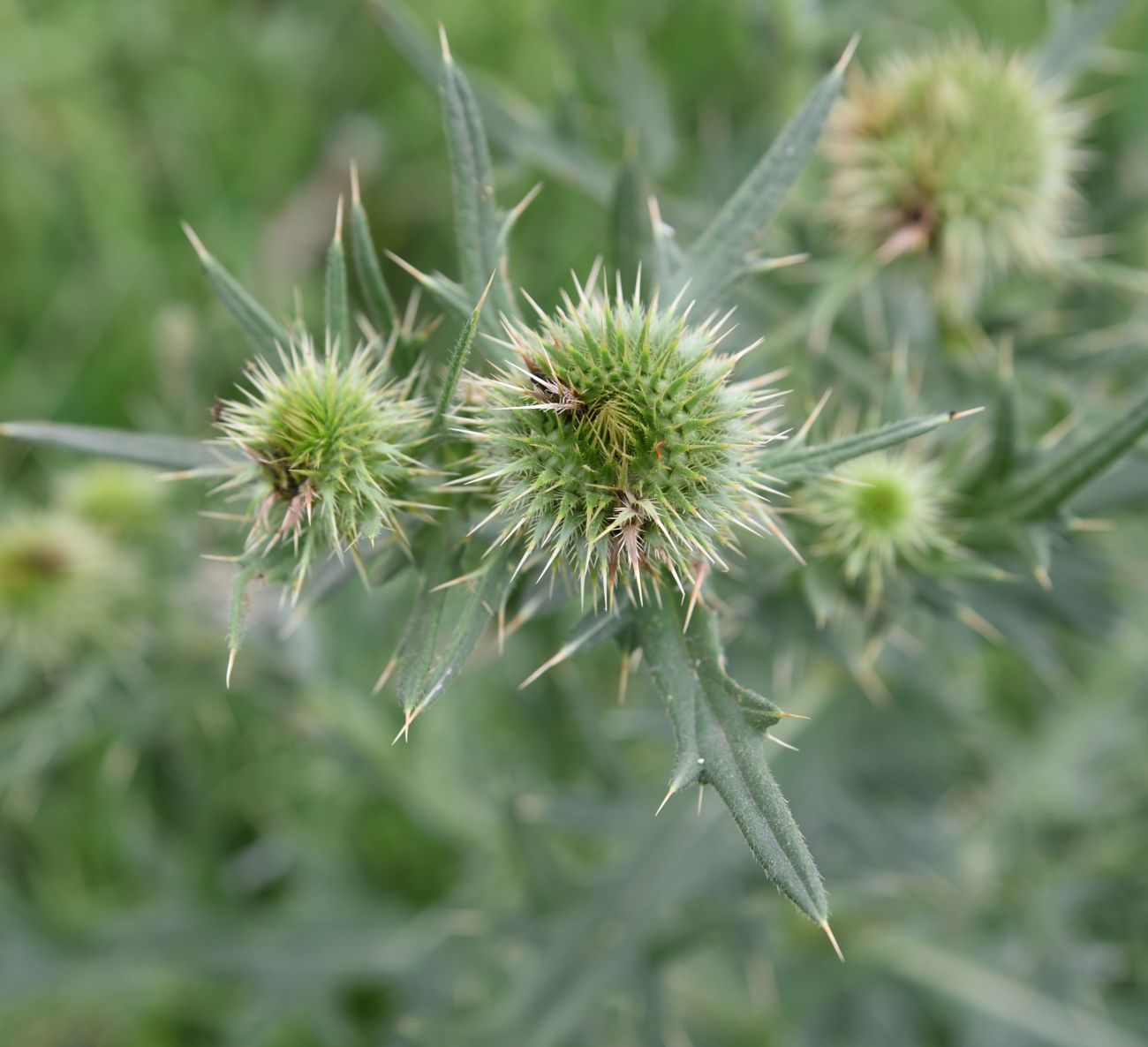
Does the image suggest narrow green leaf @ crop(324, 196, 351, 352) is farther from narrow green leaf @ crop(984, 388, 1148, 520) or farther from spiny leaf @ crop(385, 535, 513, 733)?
narrow green leaf @ crop(984, 388, 1148, 520)

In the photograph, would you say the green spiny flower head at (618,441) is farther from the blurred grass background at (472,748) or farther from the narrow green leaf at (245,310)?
the blurred grass background at (472,748)

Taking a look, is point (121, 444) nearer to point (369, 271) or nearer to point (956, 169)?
point (369, 271)

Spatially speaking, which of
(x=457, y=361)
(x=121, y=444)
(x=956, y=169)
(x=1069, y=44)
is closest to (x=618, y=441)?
(x=457, y=361)

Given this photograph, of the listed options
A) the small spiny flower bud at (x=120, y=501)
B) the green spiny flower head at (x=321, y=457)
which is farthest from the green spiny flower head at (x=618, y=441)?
the small spiny flower bud at (x=120, y=501)

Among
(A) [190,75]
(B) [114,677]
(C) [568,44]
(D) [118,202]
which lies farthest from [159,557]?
(A) [190,75]

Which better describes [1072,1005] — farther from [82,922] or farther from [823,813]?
[82,922]

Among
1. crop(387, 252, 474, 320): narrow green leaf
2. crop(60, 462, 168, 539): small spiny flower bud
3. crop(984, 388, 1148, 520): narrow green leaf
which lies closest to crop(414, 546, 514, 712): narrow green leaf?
A: crop(387, 252, 474, 320): narrow green leaf

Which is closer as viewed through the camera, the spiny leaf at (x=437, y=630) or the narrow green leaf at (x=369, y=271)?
the spiny leaf at (x=437, y=630)
